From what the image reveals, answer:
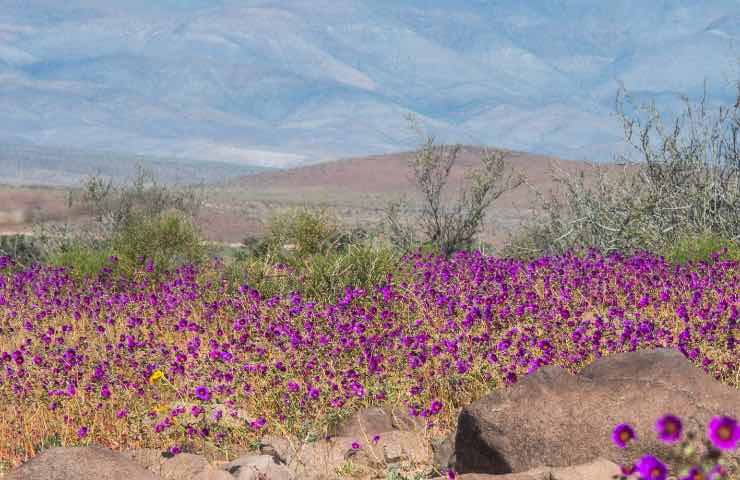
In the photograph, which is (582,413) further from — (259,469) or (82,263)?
(82,263)

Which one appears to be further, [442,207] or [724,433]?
[442,207]

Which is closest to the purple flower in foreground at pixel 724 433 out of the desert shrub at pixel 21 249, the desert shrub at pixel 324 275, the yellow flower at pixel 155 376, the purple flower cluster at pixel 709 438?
the purple flower cluster at pixel 709 438

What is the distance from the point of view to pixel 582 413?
4.64m

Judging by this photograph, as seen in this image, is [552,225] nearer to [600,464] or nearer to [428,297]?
[428,297]

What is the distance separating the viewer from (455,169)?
114 m

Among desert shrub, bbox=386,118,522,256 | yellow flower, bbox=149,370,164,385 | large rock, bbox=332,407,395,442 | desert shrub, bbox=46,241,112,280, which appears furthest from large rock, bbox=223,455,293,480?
desert shrub, bbox=386,118,522,256

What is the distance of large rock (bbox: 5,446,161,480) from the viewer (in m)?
4.44

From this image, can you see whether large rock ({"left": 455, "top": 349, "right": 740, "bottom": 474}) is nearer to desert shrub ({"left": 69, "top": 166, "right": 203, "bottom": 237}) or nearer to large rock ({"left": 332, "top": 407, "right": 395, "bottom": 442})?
large rock ({"left": 332, "top": 407, "right": 395, "bottom": 442})

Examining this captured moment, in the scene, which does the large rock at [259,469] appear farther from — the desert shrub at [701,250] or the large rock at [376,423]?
the desert shrub at [701,250]

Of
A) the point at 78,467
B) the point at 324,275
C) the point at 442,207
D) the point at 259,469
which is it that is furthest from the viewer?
the point at 442,207

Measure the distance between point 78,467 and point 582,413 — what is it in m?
2.43

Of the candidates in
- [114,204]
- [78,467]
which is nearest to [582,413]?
[78,467]

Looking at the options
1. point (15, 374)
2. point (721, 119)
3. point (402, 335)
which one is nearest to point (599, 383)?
point (402, 335)

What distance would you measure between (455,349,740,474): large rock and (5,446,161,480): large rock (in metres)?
1.64
